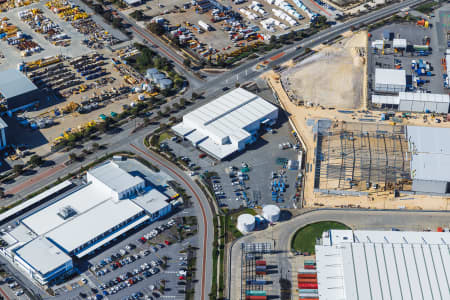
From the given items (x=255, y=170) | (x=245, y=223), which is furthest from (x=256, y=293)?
(x=255, y=170)

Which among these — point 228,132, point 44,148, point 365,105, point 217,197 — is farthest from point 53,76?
point 365,105

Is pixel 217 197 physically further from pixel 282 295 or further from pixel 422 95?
pixel 422 95

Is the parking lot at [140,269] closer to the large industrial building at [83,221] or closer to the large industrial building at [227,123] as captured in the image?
the large industrial building at [83,221]

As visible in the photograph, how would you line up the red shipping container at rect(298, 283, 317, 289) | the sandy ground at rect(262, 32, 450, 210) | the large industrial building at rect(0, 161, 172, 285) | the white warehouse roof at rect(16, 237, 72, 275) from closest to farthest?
the red shipping container at rect(298, 283, 317, 289) < the white warehouse roof at rect(16, 237, 72, 275) < the large industrial building at rect(0, 161, 172, 285) < the sandy ground at rect(262, 32, 450, 210)

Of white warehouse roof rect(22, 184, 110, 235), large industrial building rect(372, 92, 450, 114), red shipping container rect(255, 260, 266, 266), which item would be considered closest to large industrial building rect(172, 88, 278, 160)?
white warehouse roof rect(22, 184, 110, 235)

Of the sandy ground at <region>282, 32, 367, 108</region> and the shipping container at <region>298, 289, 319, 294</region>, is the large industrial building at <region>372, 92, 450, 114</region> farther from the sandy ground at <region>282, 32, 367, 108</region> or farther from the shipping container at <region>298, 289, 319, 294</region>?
the shipping container at <region>298, 289, 319, 294</region>

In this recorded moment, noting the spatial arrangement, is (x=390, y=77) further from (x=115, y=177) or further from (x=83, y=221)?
(x=83, y=221)
